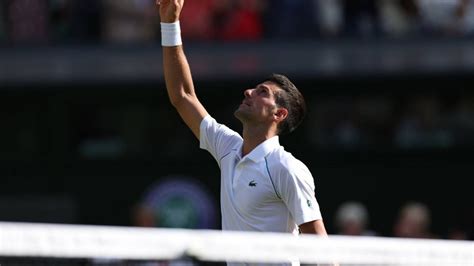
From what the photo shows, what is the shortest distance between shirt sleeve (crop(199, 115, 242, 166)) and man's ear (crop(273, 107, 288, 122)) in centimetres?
23

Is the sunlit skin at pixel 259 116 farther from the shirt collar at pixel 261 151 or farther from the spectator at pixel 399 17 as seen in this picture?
the spectator at pixel 399 17

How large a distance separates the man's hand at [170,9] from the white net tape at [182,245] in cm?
136

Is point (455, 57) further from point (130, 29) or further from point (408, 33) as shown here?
point (130, 29)

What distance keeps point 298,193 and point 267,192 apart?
181mm

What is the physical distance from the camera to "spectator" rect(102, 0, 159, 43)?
13680 mm

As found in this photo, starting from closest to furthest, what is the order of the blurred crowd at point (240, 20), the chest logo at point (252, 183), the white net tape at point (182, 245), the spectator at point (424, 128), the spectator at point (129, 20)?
the white net tape at point (182, 245)
the chest logo at point (252, 183)
the spectator at point (424, 128)
the blurred crowd at point (240, 20)
the spectator at point (129, 20)

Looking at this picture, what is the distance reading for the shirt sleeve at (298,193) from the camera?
5.33 metres

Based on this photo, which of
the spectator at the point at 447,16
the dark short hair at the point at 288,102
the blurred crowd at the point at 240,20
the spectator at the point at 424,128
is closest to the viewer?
the dark short hair at the point at 288,102

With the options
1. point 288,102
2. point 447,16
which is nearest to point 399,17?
point 447,16

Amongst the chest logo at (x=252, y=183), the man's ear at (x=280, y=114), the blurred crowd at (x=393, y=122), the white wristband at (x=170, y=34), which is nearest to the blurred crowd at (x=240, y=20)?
the blurred crowd at (x=393, y=122)

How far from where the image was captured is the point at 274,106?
18.8ft

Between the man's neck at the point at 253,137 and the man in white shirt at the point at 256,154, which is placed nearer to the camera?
the man in white shirt at the point at 256,154

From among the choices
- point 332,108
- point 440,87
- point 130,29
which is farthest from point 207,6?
point 440,87

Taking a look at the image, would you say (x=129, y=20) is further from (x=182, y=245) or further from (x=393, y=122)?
(x=182, y=245)
